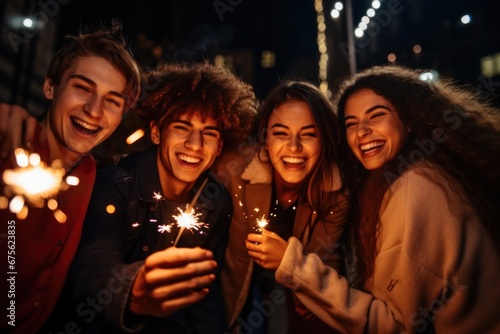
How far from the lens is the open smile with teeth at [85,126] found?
2576mm

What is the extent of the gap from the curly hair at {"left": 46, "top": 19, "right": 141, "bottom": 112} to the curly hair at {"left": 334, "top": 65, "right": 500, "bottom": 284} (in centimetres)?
233

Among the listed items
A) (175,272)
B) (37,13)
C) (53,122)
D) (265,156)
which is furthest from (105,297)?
(37,13)

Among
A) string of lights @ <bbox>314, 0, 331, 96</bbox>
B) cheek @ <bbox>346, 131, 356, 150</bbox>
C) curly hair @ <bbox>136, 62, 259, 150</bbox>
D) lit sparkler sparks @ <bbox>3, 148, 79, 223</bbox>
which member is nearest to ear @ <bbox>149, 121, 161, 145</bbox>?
curly hair @ <bbox>136, 62, 259, 150</bbox>

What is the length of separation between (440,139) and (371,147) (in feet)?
2.12

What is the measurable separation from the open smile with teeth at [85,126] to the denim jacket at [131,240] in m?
0.39

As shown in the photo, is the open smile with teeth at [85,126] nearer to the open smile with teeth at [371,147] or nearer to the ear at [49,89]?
the ear at [49,89]

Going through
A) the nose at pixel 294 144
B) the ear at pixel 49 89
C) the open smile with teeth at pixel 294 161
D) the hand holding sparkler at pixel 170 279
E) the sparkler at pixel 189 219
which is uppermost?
the ear at pixel 49 89

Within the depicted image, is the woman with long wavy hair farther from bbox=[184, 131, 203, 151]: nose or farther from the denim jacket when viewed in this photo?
bbox=[184, 131, 203, 151]: nose

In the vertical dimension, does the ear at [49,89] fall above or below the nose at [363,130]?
above

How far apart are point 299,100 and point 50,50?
6.88 m

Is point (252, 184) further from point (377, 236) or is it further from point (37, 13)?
point (37, 13)

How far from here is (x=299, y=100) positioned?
3.33 m

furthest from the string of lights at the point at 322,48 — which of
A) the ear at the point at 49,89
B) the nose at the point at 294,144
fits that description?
the ear at the point at 49,89

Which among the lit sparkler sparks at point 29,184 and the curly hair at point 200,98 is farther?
the curly hair at point 200,98
